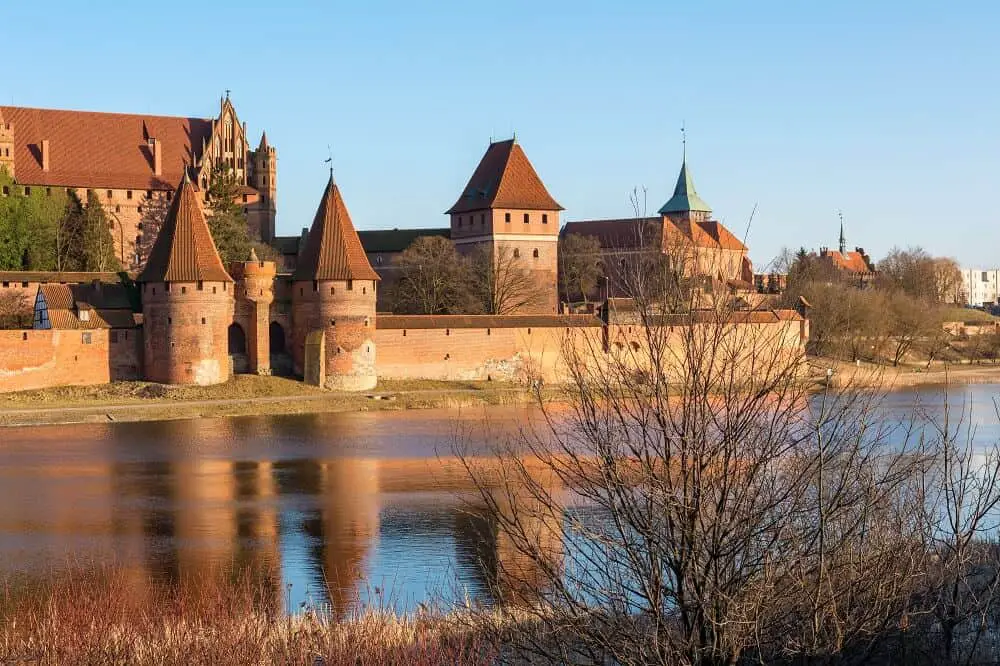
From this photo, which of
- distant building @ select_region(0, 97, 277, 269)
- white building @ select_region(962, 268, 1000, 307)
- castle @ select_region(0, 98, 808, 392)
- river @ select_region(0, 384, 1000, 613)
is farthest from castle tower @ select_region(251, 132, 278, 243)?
white building @ select_region(962, 268, 1000, 307)

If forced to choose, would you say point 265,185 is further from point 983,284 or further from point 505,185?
point 983,284

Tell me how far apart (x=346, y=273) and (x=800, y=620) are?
26.1m

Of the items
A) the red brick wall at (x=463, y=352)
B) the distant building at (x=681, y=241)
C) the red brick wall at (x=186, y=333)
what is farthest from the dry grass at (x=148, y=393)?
the distant building at (x=681, y=241)

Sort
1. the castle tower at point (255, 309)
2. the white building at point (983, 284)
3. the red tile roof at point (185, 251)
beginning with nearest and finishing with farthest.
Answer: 1. the red tile roof at point (185, 251)
2. the castle tower at point (255, 309)
3. the white building at point (983, 284)

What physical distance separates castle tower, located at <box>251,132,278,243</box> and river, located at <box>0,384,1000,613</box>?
24328mm

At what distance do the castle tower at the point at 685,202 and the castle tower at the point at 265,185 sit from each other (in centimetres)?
2701

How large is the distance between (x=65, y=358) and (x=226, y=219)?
1269 centimetres

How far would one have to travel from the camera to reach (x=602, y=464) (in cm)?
755

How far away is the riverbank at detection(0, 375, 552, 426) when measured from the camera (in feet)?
93.3

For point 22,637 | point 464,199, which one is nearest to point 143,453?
point 22,637

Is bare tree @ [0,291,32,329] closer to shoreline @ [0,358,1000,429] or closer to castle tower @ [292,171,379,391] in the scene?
shoreline @ [0,358,1000,429]

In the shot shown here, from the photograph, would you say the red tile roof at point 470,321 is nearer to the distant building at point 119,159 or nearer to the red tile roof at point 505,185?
the red tile roof at point 505,185

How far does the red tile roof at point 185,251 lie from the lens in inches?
1249

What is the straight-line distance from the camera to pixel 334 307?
3300cm
